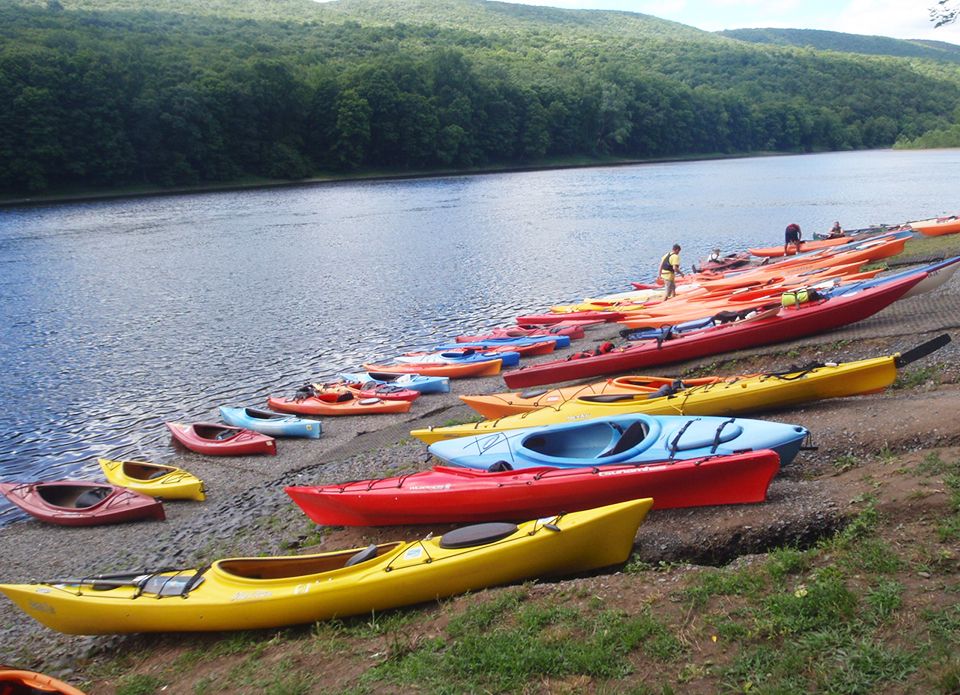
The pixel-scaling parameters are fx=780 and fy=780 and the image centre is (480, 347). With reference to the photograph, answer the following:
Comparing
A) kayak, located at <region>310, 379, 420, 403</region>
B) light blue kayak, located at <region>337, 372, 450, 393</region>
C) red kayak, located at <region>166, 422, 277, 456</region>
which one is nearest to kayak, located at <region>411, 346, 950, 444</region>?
red kayak, located at <region>166, 422, 277, 456</region>

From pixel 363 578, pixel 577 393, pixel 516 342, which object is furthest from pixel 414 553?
pixel 516 342

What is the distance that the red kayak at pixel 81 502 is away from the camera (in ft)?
38.3

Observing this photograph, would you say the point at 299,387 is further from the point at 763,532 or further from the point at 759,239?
the point at 759,239

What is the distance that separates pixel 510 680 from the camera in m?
5.55

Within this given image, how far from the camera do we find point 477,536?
287 inches

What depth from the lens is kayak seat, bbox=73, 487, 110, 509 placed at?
12141 mm

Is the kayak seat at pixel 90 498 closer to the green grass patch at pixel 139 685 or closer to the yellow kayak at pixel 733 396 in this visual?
the yellow kayak at pixel 733 396

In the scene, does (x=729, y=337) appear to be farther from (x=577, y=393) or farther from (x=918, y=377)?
(x=577, y=393)

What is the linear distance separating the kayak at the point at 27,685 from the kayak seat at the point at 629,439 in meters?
5.79

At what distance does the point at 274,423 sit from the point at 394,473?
454 centimetres

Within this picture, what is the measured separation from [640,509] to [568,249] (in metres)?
31.6

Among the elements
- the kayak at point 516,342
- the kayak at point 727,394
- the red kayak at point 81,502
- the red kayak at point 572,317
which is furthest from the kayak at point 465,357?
the red kayak at point 81,502

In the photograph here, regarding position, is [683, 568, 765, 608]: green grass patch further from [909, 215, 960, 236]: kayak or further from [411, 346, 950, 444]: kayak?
[909, 215, 960, 236]: kayak

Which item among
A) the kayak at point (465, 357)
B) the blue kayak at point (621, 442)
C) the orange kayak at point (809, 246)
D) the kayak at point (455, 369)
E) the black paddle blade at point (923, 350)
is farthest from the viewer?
the orange kayak at point (809, 246)
